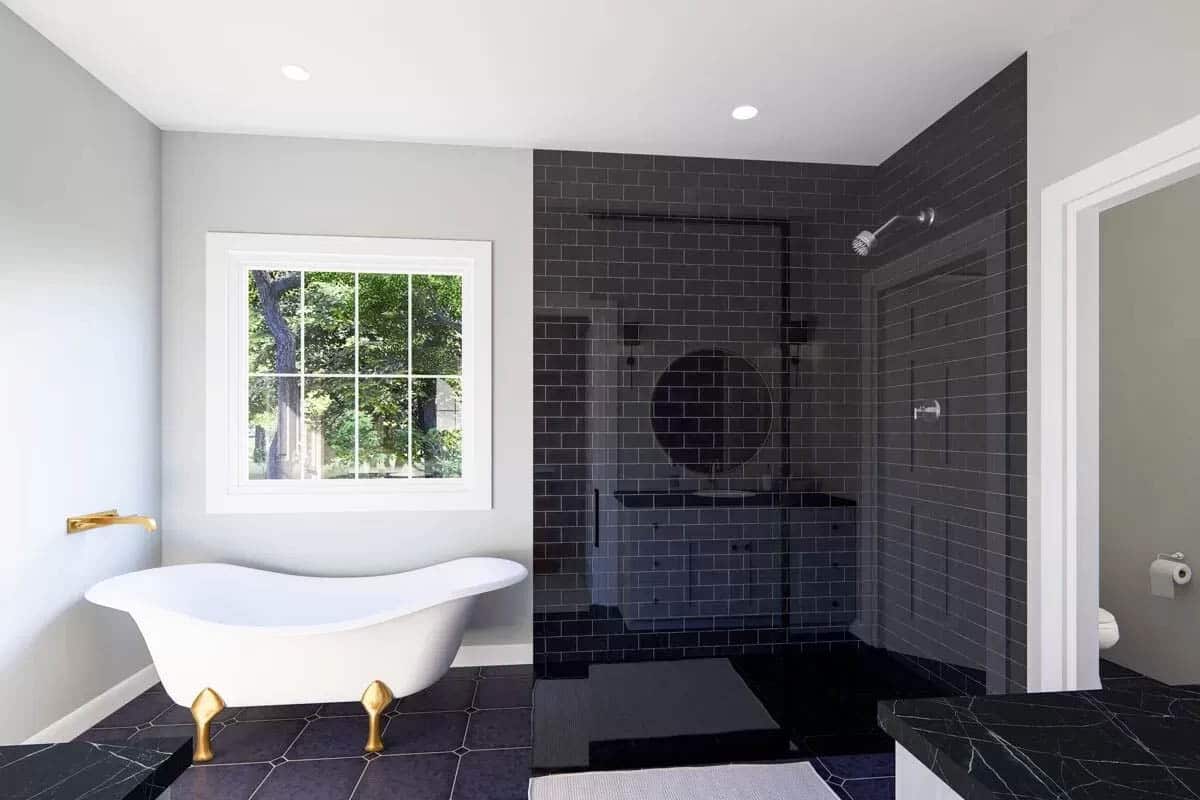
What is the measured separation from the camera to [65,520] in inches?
105

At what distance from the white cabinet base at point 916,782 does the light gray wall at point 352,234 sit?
2498mm

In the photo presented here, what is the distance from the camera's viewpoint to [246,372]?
345 cm

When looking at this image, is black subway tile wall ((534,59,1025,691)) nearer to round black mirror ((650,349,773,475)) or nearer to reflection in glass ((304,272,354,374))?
round black mirror ((650,349,773,475))

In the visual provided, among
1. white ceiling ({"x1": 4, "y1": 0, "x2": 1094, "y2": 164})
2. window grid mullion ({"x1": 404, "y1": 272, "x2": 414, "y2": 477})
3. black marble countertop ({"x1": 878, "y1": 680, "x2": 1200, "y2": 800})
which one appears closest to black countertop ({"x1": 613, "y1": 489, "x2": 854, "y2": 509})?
window grid mullion ({"x1": 404, "y1": 272, "x2": 414, "y2": 477})

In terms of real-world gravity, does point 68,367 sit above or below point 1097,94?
below

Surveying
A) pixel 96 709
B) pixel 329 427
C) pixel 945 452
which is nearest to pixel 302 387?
pixel 329 427

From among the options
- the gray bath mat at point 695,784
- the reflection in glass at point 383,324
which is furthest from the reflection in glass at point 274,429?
the gray bath mat at point 695,784

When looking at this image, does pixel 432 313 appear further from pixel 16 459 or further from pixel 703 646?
pixel 703 646

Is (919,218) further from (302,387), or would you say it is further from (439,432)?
(302,387)

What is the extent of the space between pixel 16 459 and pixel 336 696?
4.78 feet

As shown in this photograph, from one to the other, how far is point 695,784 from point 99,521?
261 cm

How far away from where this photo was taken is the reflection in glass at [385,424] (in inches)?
139

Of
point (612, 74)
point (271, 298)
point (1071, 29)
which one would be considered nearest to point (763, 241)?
point (612, 74)

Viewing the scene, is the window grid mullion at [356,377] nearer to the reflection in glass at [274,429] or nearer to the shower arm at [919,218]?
the reflection in glass at [274,429]
